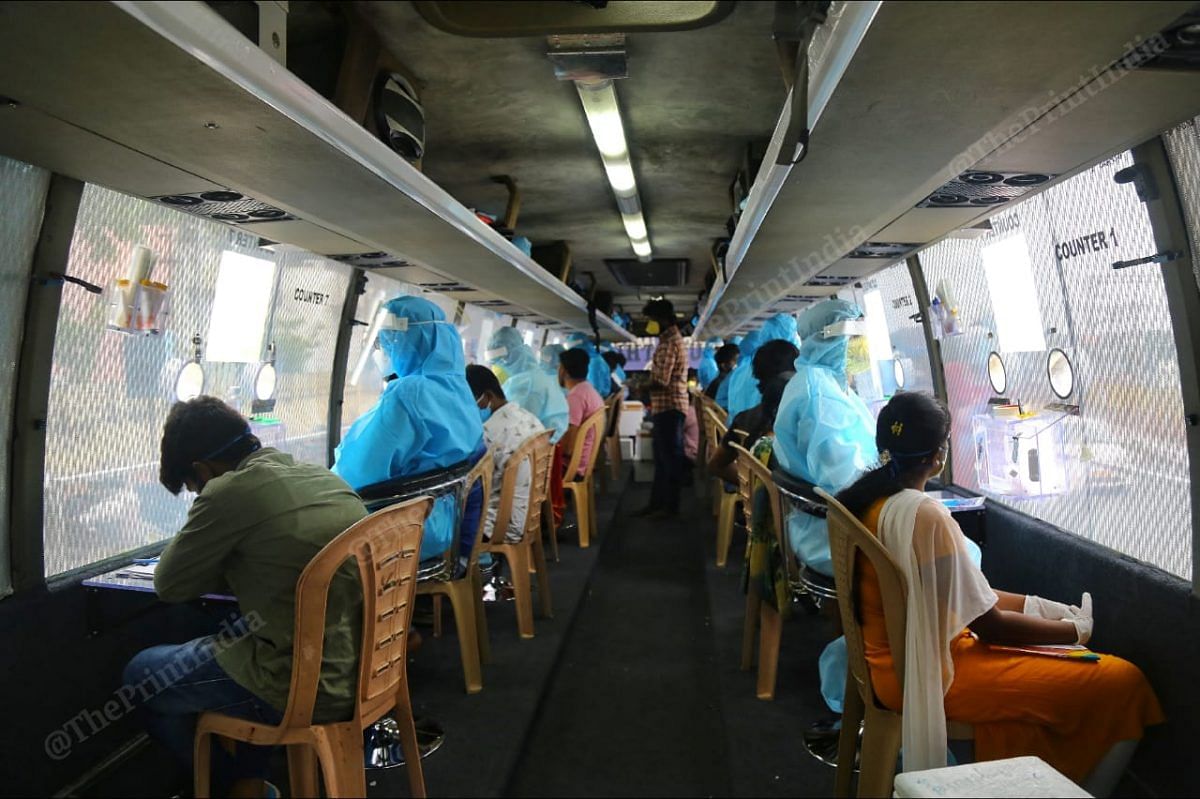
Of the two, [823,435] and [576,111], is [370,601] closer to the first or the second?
[823,435]

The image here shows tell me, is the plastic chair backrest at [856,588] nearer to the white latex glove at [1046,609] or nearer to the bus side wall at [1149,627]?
the white latex glove at [1046,609]

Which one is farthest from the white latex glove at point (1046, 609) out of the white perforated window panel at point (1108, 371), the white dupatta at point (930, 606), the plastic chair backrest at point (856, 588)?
the plastic chair backrest at point (856, 588)

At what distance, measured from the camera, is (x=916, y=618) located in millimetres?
1651

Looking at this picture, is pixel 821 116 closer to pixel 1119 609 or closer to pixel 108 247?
pixel 1119 609

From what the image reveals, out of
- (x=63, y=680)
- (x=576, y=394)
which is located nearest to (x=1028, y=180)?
(x=63, y=680)

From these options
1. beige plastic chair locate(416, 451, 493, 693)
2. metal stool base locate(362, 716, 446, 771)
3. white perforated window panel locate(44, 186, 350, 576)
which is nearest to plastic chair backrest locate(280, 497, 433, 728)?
metal stool base locate(362, 716, 446, 771)

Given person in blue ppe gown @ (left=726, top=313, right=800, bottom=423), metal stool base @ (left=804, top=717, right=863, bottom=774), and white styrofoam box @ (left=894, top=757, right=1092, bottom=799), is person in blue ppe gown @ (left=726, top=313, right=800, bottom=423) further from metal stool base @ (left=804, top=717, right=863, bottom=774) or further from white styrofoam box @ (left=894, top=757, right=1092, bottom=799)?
white styrofoam box @ (left=894, top=757, right=1092, bottom=799)

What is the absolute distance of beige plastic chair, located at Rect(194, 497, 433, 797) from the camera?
1.62m

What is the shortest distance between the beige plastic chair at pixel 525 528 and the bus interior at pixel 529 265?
0.19 m

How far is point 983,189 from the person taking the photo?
7.22 feet

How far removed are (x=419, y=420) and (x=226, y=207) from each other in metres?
1.00

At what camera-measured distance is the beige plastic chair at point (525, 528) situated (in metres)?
3.25

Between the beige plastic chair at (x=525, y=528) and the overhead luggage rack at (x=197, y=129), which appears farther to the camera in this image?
the beige plastic chair at (x=525, y=528)

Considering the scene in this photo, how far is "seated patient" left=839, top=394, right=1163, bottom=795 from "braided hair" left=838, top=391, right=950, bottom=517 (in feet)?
0.27
